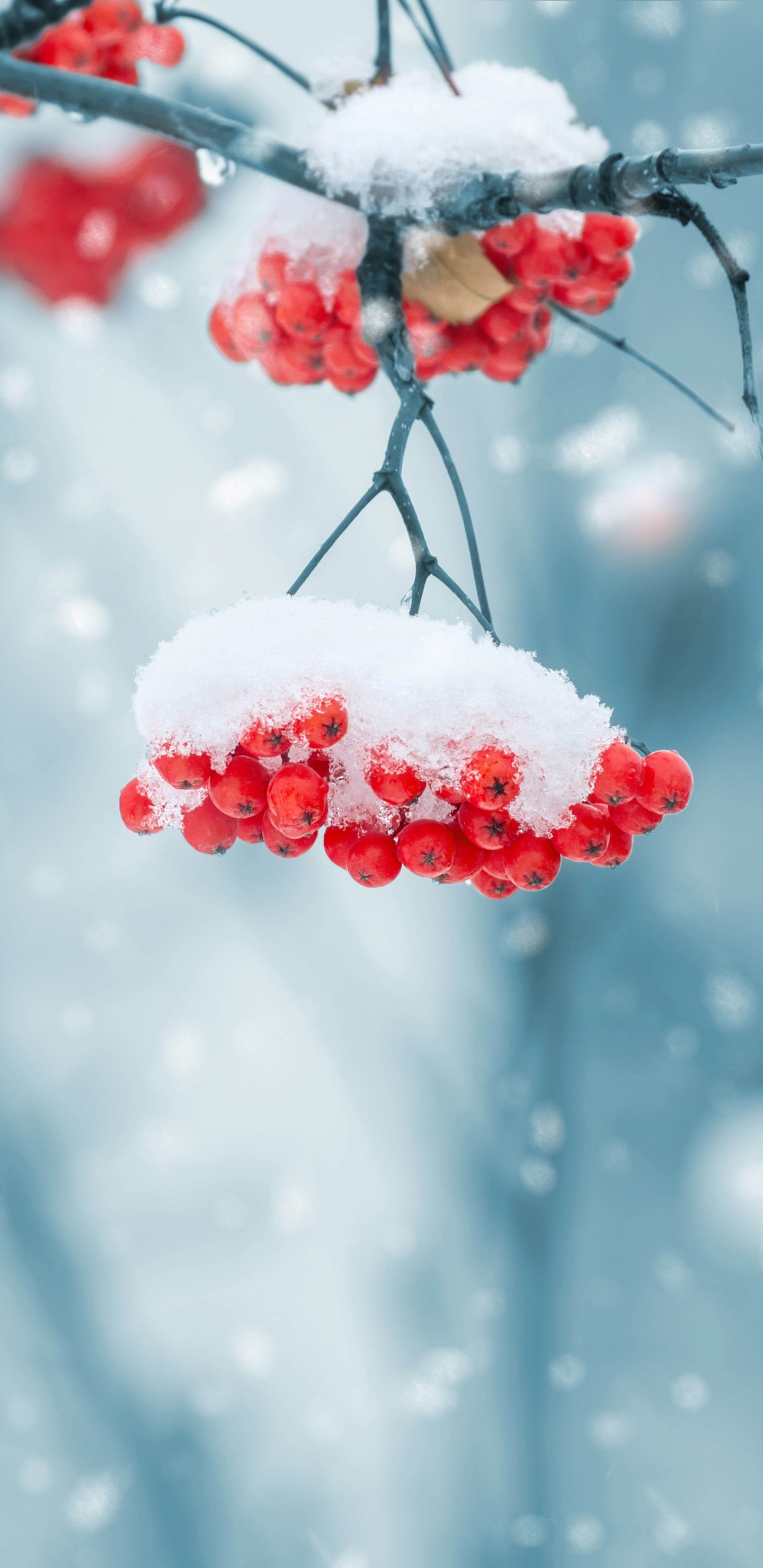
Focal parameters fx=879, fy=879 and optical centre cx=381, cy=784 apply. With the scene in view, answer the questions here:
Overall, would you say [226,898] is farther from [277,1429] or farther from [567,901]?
[277,1429]

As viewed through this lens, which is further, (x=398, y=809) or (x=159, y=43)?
(x=159, y=43)

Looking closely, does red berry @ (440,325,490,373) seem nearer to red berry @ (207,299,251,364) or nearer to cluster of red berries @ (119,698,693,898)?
red berry @ (207,299,251,364)

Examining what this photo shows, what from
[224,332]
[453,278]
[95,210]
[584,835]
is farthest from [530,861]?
[95,210]

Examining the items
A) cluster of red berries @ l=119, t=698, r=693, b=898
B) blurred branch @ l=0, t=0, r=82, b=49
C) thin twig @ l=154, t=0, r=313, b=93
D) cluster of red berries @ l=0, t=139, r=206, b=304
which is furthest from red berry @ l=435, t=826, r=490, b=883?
cluster of red berries @ l=0, t=139, r=206, b=304

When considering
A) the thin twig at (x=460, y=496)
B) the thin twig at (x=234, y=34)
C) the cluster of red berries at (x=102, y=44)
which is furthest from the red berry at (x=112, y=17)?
the thin twig at (x=460, y=496)

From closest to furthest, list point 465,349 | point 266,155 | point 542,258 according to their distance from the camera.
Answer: point 266,155 → point 542,258 → point 465,349

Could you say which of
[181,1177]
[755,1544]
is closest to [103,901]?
[181,1177]

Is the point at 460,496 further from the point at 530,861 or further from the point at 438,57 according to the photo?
the point at 438,57

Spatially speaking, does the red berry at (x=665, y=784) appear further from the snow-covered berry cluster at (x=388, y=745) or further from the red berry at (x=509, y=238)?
the red berry at (x=509, y=238)
